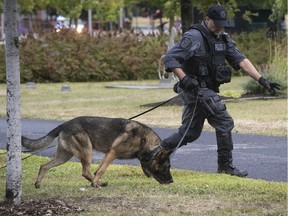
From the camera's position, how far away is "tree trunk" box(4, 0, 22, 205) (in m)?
6.48

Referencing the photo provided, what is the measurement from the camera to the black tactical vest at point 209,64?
827 cm

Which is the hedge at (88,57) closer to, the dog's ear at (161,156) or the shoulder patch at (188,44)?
the shoulder patch at (188,44)

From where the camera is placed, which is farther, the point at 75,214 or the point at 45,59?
the point at 45,59

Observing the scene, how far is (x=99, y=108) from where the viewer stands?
18.7 m

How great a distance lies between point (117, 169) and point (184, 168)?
0.90 m

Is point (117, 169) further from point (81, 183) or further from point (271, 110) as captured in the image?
point (271, 110)

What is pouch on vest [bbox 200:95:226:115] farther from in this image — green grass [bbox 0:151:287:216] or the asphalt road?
the asphalt road

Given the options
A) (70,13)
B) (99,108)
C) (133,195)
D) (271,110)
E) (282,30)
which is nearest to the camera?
(133,195)

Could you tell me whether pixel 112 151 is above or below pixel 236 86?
above

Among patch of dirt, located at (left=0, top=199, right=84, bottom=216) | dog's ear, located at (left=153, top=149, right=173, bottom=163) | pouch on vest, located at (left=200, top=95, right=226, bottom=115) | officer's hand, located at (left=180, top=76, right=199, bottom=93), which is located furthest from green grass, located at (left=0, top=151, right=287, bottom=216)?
officer's hand, located at (left=180, top=76, right=199, bottom=93)

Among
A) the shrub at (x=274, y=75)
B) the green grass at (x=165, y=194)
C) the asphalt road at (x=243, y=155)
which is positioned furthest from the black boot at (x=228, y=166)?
the shrub at (x=274, y=75)

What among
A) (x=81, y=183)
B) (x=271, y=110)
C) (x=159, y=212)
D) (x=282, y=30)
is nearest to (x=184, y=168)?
(x=81, y=183)

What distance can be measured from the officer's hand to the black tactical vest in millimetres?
267

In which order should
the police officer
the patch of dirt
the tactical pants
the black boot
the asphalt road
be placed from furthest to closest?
the asphalt road, the black boot, the tactical pants, the police officer, the patch of dirt
